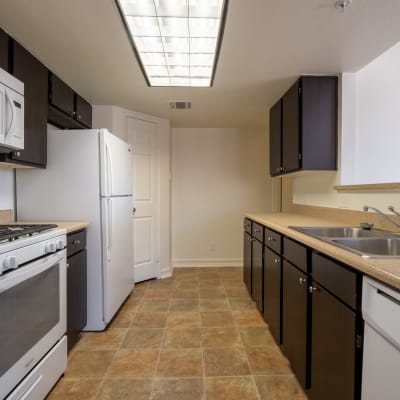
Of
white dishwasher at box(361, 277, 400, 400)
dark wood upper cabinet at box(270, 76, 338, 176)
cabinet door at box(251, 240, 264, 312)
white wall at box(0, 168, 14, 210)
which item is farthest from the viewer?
cabinet door at box(251, 240, 264, 312)

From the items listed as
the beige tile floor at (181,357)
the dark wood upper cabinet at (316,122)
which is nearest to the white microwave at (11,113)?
the beige tile floor at (181,357)

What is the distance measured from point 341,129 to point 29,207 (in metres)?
2.65

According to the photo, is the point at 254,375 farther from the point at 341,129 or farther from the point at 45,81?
the point at 45,81

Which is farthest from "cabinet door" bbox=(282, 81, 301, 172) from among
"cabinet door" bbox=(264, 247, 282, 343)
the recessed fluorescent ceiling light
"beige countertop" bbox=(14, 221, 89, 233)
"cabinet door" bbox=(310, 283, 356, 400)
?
"beige countertop" bbox=(14, 221, 89, 233)

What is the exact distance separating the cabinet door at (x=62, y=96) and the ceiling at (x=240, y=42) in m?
0.07

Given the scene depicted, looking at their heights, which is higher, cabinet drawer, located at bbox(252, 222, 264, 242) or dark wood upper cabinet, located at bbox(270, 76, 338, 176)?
dark wood upper cabinet, located at bbox(270, 76, 338, 176)

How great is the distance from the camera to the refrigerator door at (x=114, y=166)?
2.18 m

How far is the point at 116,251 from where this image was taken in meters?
2.41

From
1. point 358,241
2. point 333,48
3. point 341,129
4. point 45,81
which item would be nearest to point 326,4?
point 333,48

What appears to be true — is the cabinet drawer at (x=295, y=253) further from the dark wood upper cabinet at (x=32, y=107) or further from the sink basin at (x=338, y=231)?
the dark wood upper cabinet at (x=32, y=107)

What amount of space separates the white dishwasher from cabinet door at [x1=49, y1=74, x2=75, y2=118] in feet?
8.08

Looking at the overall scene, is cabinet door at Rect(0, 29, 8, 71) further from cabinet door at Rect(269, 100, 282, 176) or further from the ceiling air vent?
cabinet door at Rect(269, 100, 282, 176)

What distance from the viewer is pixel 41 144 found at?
2014mm

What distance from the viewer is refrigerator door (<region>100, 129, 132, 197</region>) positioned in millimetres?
2184
